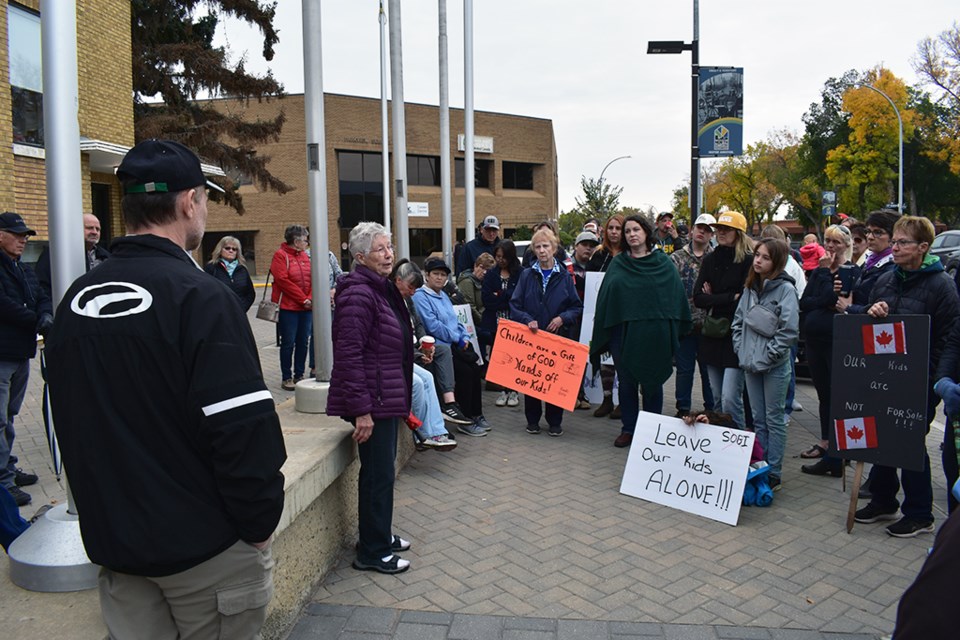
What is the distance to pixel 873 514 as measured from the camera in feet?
16.7

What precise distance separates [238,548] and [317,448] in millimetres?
2185

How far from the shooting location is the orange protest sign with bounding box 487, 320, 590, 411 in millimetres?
7336

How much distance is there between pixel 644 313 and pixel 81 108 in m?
13.4

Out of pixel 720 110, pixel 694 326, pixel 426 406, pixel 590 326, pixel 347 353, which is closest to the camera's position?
pixel 347 353

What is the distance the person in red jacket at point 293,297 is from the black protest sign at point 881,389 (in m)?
6.18

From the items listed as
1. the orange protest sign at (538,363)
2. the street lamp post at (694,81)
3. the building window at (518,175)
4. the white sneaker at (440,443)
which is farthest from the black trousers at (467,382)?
the building window at (518,175)

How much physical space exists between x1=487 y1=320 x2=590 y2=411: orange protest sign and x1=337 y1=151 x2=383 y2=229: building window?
124 feet

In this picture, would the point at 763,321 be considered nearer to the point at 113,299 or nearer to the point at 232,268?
the point at 113,299

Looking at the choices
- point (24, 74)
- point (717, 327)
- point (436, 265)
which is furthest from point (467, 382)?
point (24, 74)

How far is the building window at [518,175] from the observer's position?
51.9 m

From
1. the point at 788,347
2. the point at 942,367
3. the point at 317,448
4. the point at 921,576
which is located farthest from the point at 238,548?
the point at 788,347

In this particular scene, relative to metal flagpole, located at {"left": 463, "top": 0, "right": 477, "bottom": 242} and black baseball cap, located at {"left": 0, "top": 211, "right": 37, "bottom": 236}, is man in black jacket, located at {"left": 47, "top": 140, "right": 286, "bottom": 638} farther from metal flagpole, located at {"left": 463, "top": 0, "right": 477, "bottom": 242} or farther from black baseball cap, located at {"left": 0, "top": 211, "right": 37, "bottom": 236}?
metal flagpole, located at {"left": 463, "top": 0, "right": 477, "bottom": 242}

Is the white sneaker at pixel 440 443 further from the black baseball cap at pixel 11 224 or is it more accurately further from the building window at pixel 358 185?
the building window at pixel 358 185

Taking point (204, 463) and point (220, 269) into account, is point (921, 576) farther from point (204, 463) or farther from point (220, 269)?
point (220, 269)
